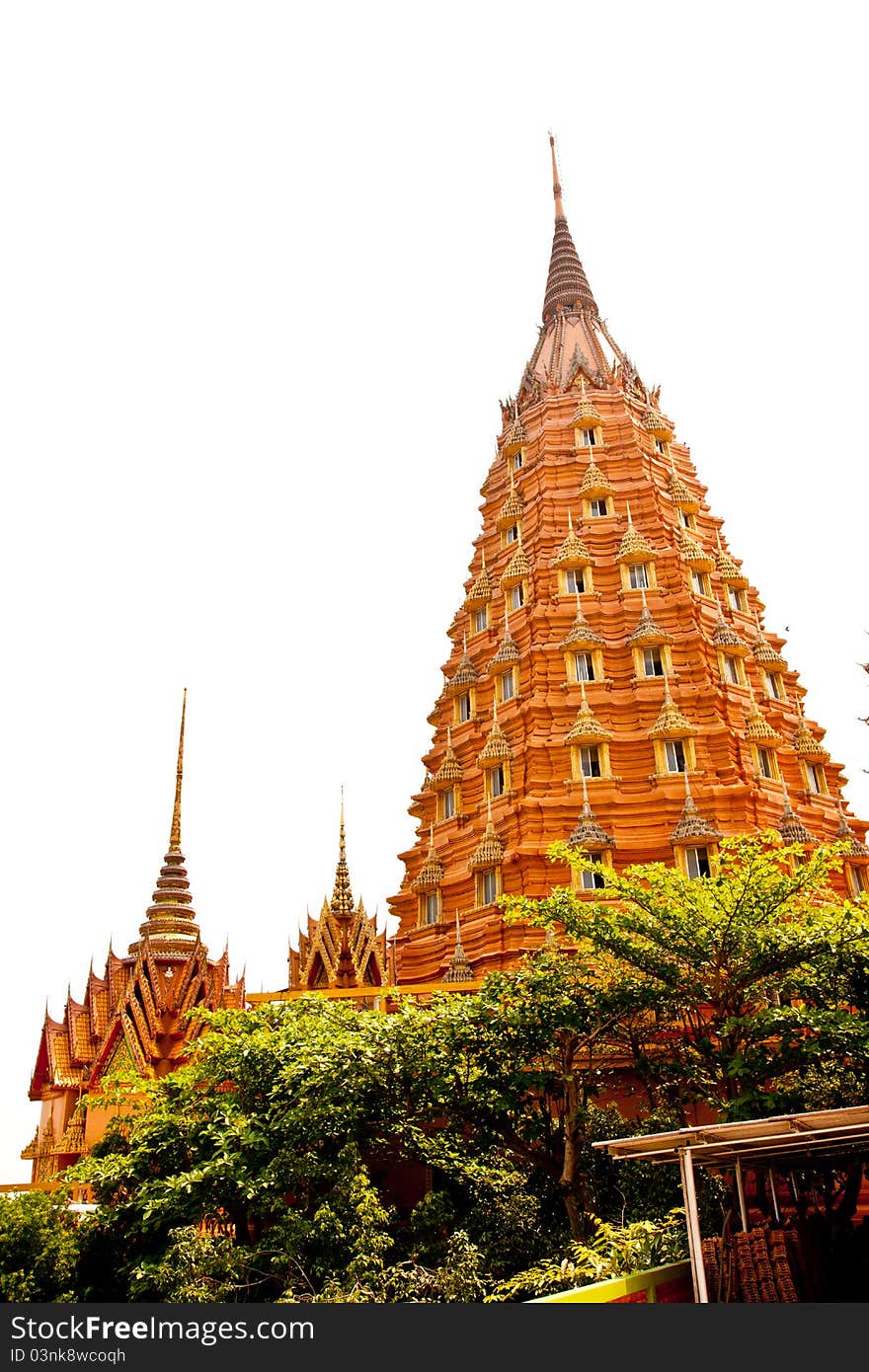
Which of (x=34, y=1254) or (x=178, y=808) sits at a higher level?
(x=178, y=808)

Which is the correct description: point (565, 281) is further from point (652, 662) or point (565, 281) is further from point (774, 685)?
point (652, 662)

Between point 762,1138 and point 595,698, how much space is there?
19.3 m

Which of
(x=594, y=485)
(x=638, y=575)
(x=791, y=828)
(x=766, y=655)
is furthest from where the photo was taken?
(x=594, y=485)

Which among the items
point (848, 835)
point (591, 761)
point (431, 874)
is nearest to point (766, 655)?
point (848, 835)

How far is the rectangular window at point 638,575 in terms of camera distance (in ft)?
101

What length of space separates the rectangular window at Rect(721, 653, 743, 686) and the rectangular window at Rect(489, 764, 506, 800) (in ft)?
23.0

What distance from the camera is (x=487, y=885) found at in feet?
86.6

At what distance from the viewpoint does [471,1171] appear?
15047mm

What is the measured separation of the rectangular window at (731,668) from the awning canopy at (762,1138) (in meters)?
19.5

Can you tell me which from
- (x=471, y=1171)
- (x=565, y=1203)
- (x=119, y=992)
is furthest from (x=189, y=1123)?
(x=119, y=992)

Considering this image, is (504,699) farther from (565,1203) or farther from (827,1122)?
Result: (827,1122)

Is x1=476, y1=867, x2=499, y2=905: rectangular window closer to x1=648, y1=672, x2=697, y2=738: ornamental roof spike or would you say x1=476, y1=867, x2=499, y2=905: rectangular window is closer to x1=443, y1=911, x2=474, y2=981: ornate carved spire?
x1=443, y1=911, x2=474, y2=981: ornate carved spire

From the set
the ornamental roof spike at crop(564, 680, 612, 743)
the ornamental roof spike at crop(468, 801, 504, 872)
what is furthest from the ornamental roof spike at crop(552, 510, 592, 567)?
the ornamental roof spike at crop(468, 801, 504, 872)

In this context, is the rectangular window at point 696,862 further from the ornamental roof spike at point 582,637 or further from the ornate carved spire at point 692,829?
the ornamental roof spike at point 582,637
